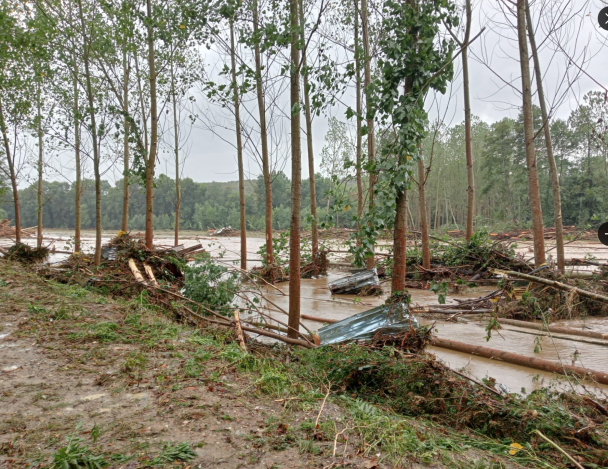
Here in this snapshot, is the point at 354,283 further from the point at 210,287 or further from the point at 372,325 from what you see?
the point at 372,325

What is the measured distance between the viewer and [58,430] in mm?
2814

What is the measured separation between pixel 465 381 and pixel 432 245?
36.9ft

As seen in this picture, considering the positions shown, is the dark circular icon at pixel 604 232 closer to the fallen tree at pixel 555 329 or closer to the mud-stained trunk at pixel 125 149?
the fallen tree at pixel 555 329

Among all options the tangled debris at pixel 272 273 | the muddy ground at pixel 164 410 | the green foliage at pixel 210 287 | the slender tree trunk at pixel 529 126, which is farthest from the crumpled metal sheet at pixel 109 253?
the slender tree trunk at pixel 529 126

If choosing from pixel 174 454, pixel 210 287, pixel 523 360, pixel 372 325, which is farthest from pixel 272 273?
pixel 174 454

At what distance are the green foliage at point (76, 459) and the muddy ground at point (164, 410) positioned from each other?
4 cm

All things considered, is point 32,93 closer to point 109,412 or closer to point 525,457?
point 109,412

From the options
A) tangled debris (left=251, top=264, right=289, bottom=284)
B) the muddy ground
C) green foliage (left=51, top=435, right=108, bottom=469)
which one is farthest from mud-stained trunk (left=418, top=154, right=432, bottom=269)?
green foliage (left=51, top=435, right=108, bottom=469)

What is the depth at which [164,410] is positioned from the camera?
314cm

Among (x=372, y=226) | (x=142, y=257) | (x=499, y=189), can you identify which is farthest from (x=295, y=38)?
(x=499, y=189)

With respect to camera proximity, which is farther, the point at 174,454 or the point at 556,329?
the point at 556,329

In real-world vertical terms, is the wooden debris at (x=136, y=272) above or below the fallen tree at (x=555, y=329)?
above

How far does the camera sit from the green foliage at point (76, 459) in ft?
7.51

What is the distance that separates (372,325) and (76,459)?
363cm
